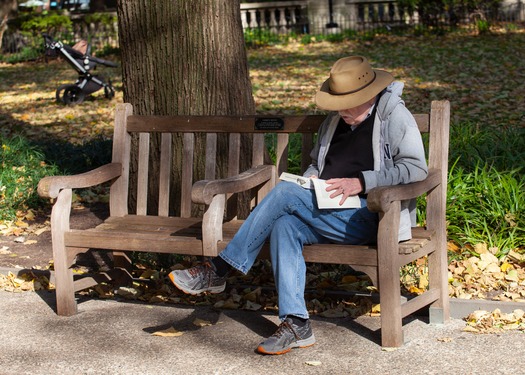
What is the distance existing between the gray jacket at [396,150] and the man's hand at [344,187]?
5 cm

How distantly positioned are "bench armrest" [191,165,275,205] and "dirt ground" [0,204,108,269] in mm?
1927

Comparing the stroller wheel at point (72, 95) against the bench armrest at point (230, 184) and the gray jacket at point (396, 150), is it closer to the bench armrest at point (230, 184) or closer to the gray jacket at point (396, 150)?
the bench armrest at point (230, 184)

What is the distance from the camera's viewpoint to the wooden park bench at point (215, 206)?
4453 mm

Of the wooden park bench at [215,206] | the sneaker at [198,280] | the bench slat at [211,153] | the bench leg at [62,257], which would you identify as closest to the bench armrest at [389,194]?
the wooden park bench at [215,206]

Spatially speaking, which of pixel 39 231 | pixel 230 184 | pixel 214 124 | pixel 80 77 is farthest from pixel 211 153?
pixel 80 77

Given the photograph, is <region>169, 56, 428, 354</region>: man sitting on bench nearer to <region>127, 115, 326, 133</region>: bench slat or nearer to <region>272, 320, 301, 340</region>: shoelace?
<region>272, 320, 301, 340</region>: shoelace

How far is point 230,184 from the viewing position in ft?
15.9

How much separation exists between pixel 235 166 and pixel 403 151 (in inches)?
48.5

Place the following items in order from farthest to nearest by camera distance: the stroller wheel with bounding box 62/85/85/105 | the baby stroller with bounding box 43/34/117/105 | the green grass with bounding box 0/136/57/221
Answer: the stroller wheel with bounding box 62/85/85/105
the baby stroller with bounding box 43/34/117/105
the green grass with bounding box 0/136/57/221

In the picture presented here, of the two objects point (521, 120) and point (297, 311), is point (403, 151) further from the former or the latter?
point (521, 120)

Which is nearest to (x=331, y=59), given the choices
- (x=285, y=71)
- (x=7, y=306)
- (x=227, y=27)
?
(x=285, y=71)

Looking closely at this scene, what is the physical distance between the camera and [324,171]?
16.0ft

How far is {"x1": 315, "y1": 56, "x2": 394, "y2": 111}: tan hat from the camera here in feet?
15.3

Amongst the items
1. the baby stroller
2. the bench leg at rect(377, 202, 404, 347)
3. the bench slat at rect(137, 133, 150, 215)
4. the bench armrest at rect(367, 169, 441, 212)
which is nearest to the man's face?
the bench armrest at rect(367, 169, 441, 212)
